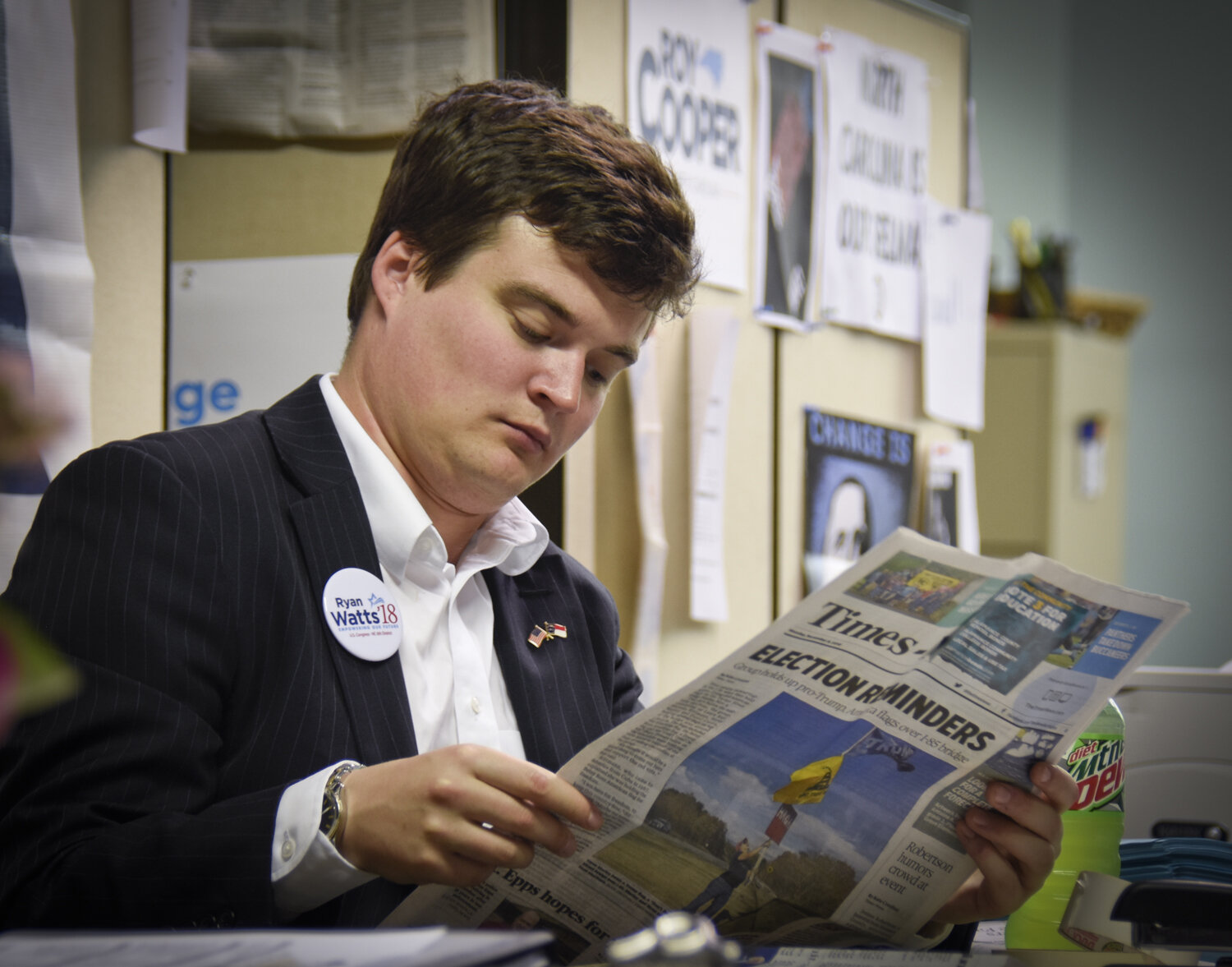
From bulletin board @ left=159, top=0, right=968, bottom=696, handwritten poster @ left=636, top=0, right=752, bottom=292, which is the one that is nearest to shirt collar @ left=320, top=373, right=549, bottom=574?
bulletin board @ left=159, top=0, right=968, bottom=696

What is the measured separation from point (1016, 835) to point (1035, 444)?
7.82 feet

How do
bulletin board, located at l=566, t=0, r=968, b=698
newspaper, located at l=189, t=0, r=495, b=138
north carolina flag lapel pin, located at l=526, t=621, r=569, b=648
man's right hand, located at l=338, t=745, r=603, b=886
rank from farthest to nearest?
1. bulletin board, located at l=566, t=0, r=968, b=698
2. newspaper, located at l=189, t=0, r=495, b=138
3. north carolina flag lapel pin, located at l=526, t=621, r=569, b=648
4. man's right hand, located at l=338, t=745, r=603, b=886

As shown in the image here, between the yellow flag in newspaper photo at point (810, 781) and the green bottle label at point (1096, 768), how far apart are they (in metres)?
0.34

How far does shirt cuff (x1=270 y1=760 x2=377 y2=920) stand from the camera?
2.15 ft

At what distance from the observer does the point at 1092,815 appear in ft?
3.16

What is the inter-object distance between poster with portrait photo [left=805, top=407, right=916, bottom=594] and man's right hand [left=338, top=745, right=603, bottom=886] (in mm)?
1112

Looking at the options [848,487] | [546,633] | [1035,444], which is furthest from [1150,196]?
[546,633]

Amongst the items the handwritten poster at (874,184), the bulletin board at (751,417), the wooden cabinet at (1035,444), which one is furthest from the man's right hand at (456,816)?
the wooden cabinet at (1035,444)

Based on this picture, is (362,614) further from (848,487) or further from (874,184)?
(874,184)

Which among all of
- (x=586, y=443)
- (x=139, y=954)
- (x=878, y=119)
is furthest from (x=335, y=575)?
(x=878, y=119)

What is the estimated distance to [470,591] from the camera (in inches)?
40.1

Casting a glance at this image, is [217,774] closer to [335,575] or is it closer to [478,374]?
[335,575]

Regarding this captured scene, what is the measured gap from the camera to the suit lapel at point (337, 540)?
83 cm

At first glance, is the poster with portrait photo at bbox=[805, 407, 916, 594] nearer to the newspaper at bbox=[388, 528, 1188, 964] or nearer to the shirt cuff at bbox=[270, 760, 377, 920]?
the newspaper at bbox=[388, 528, 1188, 964]
